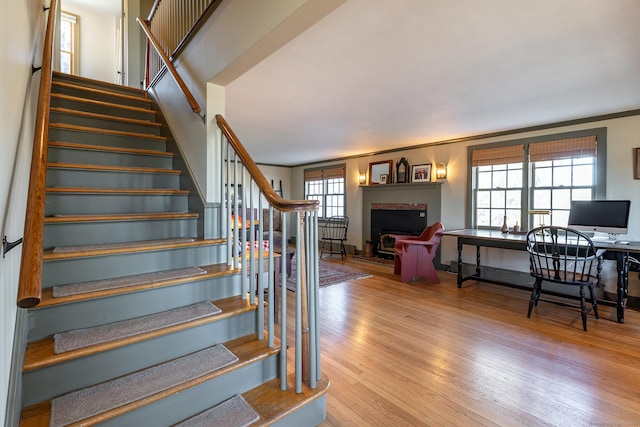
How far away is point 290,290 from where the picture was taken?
4176mm

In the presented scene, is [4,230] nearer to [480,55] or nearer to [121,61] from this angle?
[480,55]

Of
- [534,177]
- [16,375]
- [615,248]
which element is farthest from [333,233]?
[16,375]

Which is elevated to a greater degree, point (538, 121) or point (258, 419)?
point (538, 121)

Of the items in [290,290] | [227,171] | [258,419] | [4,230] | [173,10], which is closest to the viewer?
[4,230]

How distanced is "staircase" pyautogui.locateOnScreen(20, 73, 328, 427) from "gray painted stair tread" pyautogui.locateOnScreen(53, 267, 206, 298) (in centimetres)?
Answer: 1

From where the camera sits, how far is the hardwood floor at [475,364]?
5.93 feet

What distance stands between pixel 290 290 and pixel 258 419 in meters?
2.75

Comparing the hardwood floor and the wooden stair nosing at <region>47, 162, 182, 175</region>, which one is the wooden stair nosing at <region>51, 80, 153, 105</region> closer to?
the wooden stair nosing at <region>47, 162, 182, 175</region>

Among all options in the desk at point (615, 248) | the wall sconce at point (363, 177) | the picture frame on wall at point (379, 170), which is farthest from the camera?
the wall sconce at point (363, 177)

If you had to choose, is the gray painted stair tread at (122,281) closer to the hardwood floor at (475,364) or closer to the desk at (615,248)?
the hardwood floor at (475,364)

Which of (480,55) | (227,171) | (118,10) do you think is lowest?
(227,171)

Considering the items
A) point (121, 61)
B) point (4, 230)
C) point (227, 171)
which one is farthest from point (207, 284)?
point (121, 61)

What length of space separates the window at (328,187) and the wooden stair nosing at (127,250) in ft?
18.5

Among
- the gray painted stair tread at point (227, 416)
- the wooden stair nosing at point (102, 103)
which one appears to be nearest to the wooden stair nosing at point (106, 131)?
the wooden stair nosing at point (102, 103)
